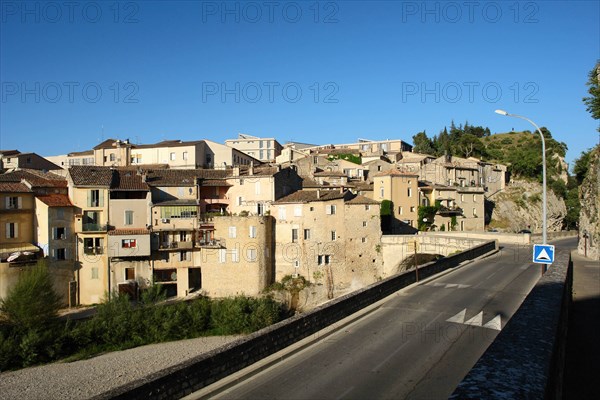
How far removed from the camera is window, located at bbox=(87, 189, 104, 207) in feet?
157

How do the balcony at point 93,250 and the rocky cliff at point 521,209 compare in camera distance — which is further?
the rocky cliff at point 521,209

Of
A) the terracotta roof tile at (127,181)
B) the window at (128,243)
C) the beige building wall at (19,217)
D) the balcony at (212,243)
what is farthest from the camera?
the terracotta roof tile at (127,181)

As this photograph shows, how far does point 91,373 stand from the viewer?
1178 inches

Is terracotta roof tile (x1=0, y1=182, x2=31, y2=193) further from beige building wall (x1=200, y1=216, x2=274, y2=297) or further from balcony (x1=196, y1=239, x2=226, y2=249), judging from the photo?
beige building wall (x1=200, y1=216, x2=274, y2=297)

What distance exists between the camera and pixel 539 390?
6418 mm

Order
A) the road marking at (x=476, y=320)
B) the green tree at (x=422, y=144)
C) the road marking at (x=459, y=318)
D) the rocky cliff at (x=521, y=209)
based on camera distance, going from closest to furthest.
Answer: the road marking at (x=476, y=320)
the road marking at (x=459, y=318)
the rocky cliff at (x=521, y=209)
the green tree at (x=422, y=144)

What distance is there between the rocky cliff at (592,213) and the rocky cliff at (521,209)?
29060 millimetres

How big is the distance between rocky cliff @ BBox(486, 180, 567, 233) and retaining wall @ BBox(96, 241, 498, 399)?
64018 mm

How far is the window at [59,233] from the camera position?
45.6 m

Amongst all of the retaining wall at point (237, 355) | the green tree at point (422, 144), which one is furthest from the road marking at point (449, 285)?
the green tree at point (422, 144)

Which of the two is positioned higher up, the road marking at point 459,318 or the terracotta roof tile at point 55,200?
the terracotta roof tile at point 55,200

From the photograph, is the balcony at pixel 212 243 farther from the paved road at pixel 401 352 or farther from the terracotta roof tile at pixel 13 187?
the paved road at pixel 401 352

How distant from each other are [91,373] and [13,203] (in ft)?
76.6

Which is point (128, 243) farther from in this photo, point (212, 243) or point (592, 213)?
point (592, 213)
